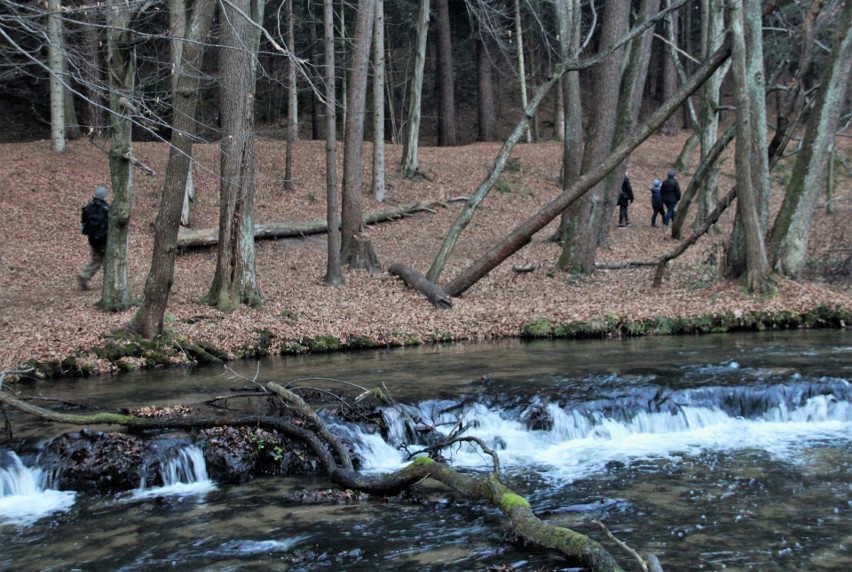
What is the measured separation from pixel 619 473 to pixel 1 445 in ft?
21.5

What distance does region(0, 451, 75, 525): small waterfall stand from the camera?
778 cm

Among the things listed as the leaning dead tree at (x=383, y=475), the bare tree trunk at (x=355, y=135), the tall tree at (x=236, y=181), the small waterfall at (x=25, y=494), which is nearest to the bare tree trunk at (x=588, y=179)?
the bare tree trunk at (x=355, y=135)

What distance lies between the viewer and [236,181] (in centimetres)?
1534

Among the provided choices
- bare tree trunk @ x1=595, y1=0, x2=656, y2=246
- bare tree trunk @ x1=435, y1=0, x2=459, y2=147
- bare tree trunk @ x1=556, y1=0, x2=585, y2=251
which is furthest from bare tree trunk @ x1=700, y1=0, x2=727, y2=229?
bare tree trunk @ x1=435, y1=0, x2=459, y2=147

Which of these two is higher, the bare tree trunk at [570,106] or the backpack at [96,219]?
the bare tree trunk at [570,106]

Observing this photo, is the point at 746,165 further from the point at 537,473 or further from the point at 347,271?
the point at 537,473

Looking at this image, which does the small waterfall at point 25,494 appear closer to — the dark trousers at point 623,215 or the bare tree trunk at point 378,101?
the bare tree trunk at point 378,101

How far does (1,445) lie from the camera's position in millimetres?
8758

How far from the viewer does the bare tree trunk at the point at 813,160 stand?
16328 mm

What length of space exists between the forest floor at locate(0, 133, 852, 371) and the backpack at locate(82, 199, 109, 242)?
1.34 meters

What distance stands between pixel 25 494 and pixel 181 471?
60.0 inches

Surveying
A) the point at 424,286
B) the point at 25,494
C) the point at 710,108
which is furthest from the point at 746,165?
the point at 25,494

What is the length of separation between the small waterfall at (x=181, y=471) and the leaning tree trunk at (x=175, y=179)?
4.48 m

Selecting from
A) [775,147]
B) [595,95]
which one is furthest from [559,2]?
[775,147]
